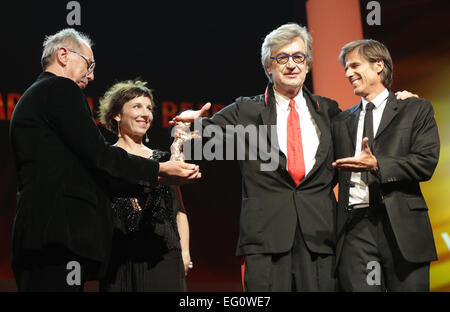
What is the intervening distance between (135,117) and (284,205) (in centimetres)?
134

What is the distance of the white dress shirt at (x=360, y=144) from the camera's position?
2.43 meters

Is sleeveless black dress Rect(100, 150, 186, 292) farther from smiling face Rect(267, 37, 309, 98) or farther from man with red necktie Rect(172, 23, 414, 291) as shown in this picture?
smiling face Rect(267, 37, 309, 98)

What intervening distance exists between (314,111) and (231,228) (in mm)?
2689

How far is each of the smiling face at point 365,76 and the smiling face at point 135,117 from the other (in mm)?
1322

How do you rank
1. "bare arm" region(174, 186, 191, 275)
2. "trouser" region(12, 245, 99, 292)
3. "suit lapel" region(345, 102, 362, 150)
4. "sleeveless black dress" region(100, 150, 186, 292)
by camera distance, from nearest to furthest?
"trouser" region(12, 245, 99, 292) → "suit lapel" region(345, 102, 362, 150) → "sleeveless black dress" region(100, 150, 186, 292) → "bare arm" region(174, 186, 191, 275)

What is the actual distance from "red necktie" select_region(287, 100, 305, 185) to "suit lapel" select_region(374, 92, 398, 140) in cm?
36

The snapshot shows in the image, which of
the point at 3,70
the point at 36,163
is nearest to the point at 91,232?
the point at 36,163

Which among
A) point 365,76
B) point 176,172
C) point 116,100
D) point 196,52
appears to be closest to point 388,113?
point 365,76

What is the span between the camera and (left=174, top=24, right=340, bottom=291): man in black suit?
232 cm

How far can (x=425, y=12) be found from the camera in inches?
170

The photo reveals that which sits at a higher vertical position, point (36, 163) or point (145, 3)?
point (145, 3)

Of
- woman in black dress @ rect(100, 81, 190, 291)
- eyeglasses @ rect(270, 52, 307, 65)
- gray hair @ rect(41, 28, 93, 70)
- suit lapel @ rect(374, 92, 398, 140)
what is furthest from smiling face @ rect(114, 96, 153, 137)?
suit lapel @ rect(374, 92, 398, 140)

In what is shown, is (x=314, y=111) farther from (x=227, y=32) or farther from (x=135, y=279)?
(x=227, y=32)

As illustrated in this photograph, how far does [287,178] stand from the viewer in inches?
94.4
